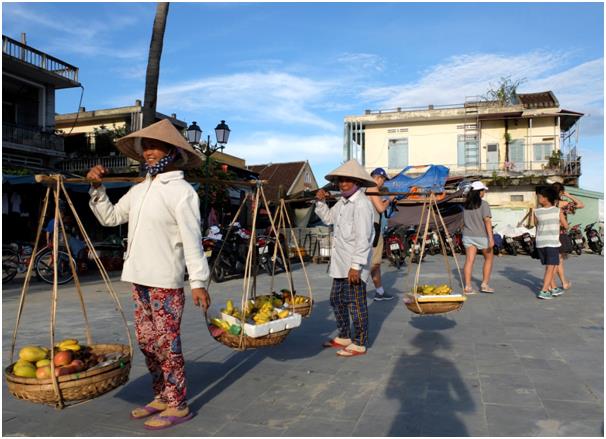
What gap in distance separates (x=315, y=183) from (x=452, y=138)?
14.1 m

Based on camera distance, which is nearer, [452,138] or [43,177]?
[43,177]

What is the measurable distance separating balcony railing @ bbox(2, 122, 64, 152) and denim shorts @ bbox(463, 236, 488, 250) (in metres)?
16.0

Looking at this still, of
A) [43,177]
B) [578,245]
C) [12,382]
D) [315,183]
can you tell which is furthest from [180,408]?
[315,183]

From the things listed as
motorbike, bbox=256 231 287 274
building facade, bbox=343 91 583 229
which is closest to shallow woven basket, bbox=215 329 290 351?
motorbike, bbox=256 231 287 274

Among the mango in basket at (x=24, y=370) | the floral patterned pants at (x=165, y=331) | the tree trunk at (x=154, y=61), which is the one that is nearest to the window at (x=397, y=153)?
the tree trunk at (x=154, y=61)

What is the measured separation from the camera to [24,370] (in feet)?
9.21

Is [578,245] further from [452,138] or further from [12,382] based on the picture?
[12,382]

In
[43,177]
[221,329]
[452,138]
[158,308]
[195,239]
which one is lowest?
[221,329]

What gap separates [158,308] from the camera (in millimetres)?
3059

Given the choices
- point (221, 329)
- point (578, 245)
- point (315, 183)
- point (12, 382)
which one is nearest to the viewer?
point (12, 382)

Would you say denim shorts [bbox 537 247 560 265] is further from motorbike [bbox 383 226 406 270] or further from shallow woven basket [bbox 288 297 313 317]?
motorbike [bbox 383 226 406 270]

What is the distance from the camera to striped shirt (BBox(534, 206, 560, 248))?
7422 mm

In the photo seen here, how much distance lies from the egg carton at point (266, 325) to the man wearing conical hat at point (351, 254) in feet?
2.75

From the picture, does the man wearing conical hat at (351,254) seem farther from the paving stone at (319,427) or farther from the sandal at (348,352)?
the paving stone at (319,427)
